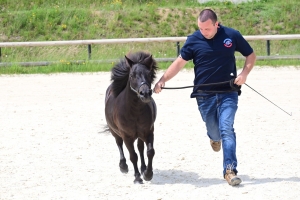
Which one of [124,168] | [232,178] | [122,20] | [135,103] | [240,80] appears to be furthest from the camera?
[122,20]

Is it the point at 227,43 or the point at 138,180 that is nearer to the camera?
the point at 227,43

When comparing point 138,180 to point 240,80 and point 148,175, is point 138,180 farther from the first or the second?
point 240,80

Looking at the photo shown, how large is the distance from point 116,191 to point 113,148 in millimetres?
2458

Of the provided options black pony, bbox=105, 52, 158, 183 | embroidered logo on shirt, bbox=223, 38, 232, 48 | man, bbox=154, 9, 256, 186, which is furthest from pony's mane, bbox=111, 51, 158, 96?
embroidered logo on shirt, bbox=223, 38, 232, 48

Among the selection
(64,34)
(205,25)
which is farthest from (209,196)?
(64,34)

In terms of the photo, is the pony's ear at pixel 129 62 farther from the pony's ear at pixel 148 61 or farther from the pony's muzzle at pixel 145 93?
the pony's muzzle at pixel 145 93

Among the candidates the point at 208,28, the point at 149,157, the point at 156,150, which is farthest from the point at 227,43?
the point at 156,150

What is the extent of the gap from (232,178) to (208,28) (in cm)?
164

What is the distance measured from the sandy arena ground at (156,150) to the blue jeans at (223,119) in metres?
0.36

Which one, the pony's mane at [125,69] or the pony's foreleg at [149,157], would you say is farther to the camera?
the pony's foreleg at [149,157]

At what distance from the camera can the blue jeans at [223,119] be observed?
280 inches

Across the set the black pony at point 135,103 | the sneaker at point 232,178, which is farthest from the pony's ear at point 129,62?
the sneaker at point 232,178

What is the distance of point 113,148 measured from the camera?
9680 millimetres

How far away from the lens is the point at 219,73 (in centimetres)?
731
